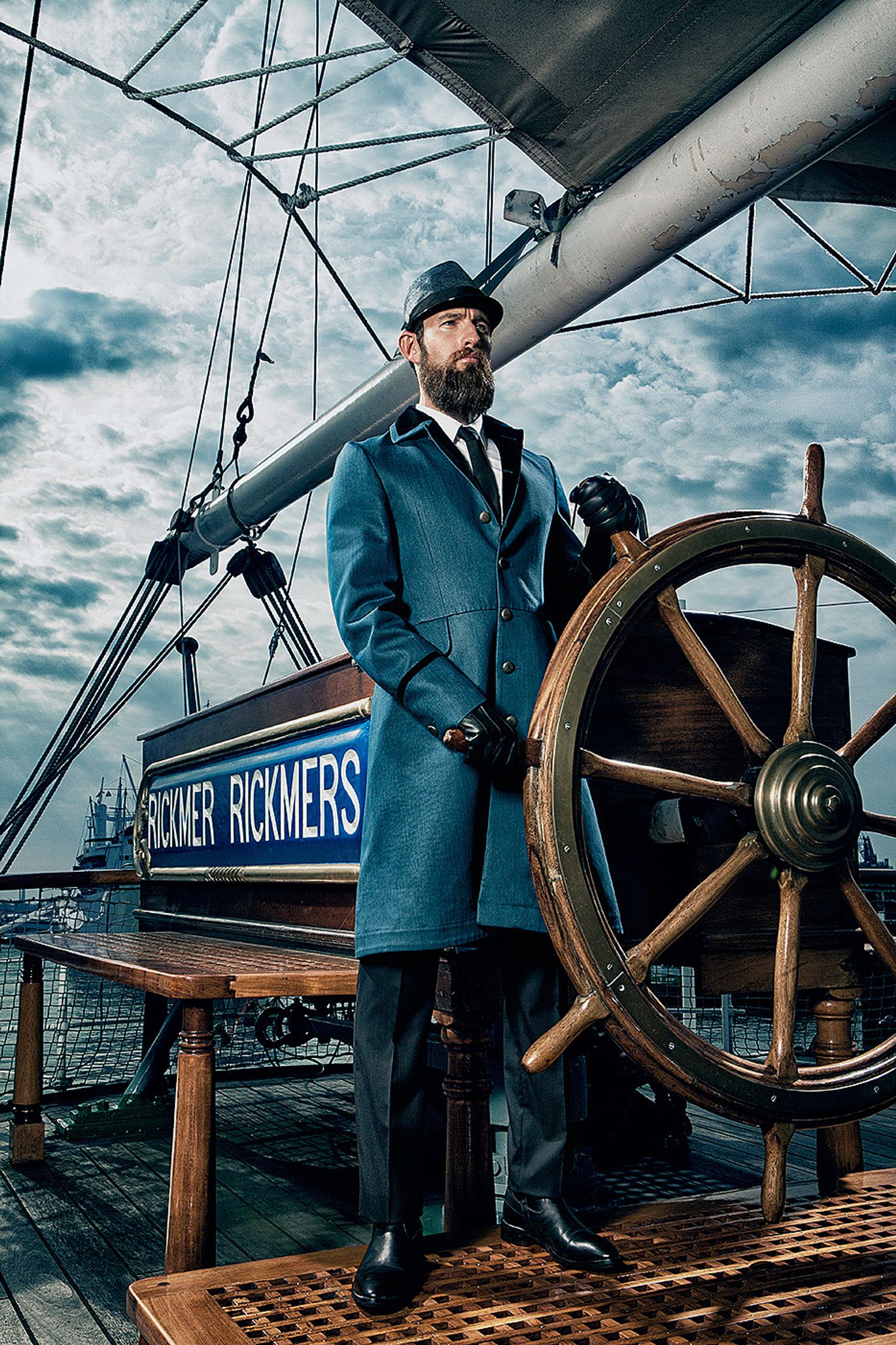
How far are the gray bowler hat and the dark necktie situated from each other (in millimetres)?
167

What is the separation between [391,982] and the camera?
1494 millimetres

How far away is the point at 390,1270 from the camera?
1375 mm

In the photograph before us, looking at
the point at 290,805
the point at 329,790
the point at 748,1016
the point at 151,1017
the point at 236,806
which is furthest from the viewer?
the point at 151,1017

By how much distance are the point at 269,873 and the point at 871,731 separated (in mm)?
1656

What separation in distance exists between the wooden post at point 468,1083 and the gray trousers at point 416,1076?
0.19m

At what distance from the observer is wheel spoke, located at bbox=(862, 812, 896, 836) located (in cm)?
162

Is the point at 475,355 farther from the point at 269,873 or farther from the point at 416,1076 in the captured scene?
the point at 269,873

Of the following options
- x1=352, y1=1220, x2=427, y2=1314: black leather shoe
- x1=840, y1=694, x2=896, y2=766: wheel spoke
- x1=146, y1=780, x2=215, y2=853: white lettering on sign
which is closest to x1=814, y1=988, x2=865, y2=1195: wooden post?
x1=840, y1=694, x2=896, y2=766: wheel spoke

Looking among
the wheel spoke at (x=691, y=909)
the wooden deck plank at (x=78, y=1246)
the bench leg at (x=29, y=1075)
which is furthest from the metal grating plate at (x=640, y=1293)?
the bench leg at (x=29, y=1075)

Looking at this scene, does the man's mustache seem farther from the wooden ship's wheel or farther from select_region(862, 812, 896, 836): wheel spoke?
select_region(862, 812, 896, 836): wheel spoke

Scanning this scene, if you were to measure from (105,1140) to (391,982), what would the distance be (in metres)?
2.68

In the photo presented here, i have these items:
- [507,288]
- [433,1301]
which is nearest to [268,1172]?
[433,1301]

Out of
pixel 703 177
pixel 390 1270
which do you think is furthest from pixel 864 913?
pixel 703 177

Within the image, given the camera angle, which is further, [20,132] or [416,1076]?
[20,132]
